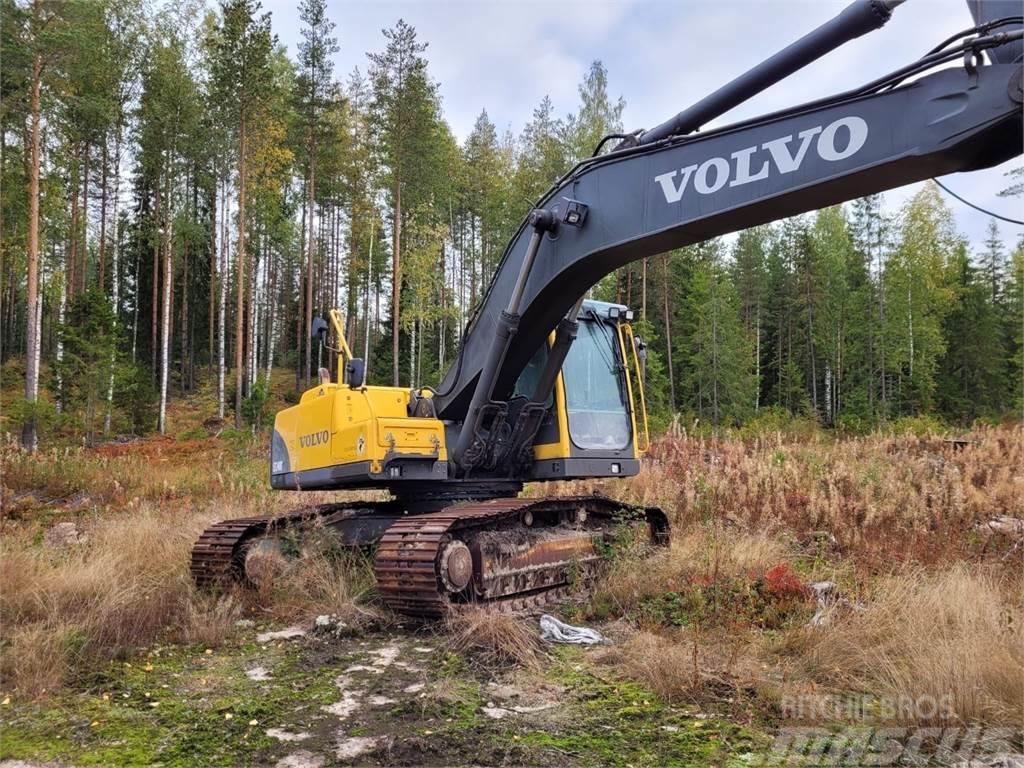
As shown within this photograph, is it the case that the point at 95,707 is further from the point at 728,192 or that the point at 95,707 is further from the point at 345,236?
the point at 345,236

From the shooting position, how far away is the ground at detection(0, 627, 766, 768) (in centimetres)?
296

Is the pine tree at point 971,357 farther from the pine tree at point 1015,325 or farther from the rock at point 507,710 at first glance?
the rock at point 507,710

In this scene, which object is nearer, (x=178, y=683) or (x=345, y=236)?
(x=178, y=683)

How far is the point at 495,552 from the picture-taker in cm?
559

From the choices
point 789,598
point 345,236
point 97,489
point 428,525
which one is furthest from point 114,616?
point 345,236

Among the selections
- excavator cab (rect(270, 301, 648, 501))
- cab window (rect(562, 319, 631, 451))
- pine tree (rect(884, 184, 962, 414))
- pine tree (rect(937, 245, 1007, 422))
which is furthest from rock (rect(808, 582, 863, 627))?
pine tree (rect(937, 245, 1007, 422))

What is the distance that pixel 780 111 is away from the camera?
13.6 ft

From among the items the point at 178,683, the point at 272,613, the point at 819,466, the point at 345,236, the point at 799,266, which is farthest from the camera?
the point at 799,266

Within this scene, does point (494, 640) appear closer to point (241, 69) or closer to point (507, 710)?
point (507, 710)

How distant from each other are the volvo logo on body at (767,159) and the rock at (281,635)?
12.2ft

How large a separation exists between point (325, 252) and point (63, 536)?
26320 mm

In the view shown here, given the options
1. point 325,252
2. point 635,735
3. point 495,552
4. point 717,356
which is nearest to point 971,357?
point 717,356

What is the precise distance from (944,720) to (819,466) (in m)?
8.00

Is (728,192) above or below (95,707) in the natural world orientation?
above
